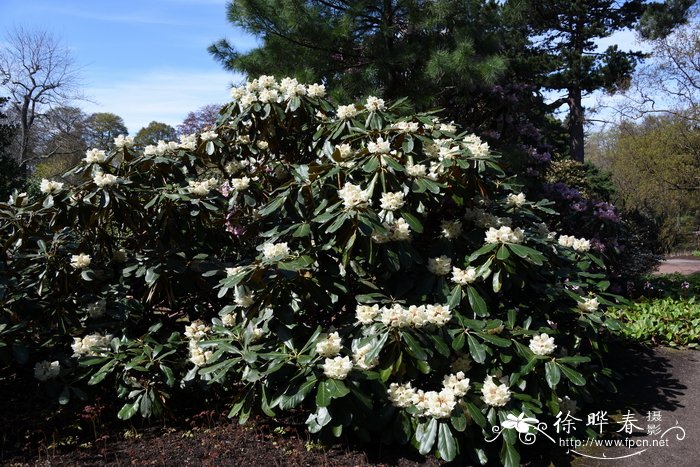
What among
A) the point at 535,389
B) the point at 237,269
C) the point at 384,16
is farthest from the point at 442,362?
the point at 384,16

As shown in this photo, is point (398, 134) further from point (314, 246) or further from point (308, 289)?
point (308, 289)

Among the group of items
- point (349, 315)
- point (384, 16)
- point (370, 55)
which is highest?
point (384, 16)

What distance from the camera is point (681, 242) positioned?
709 inches

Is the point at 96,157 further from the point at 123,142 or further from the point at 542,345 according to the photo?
the point at 542,345

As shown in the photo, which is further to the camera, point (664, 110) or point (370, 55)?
point (664, 110)

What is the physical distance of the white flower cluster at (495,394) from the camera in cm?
218

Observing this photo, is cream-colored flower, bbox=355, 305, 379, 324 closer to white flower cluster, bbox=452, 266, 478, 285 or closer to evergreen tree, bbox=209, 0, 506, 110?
white flower cluster, bbox=452, 266, 478, 285

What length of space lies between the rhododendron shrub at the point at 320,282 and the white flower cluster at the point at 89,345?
0.04 feet

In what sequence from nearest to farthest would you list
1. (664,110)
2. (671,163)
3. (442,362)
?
(442,362), (664,110), (671,163)

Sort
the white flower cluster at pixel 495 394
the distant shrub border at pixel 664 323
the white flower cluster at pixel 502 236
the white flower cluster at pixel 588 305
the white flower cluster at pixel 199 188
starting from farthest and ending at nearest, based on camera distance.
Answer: the distant shrub border at pixel 664 323 → the white flower cluster at pixel 199 188 → the white flower cluster at pixel 588 305 → the white flower cluster at pixel 502 236 → the white flower cluster at pixel 495 394

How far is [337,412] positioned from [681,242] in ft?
64.6

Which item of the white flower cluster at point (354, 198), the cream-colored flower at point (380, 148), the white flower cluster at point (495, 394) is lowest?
the white flower cluster at point (495, 394)

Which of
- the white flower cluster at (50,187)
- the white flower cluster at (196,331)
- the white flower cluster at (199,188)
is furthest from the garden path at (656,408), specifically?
the white flower cluster at (50,187)

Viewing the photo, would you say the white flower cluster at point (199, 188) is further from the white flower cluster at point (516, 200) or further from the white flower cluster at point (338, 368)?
the white flower cluster at point (516, 200)
